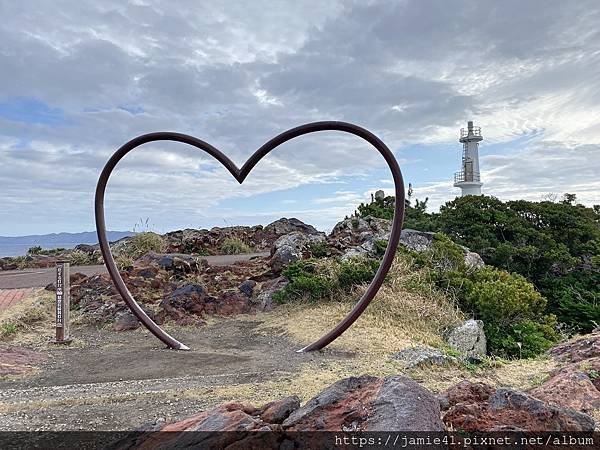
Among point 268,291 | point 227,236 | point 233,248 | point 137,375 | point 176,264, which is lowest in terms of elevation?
point 137,375

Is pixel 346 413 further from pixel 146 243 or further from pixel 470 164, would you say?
pixel 470 164

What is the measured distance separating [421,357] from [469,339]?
1.81m

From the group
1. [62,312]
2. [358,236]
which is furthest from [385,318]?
[358,236]

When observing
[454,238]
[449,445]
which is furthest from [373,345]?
[454,238]

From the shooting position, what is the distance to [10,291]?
10031mm

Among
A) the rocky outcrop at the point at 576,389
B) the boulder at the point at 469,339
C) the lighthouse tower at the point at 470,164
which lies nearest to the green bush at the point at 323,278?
the boulder at the point at 469,339

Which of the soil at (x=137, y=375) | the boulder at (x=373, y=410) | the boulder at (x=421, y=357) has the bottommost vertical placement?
the soil at (x=137, y=375)

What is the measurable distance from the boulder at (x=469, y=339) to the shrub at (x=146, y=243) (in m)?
9.85

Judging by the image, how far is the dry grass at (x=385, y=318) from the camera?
6685 millimetres

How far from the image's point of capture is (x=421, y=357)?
556 cm

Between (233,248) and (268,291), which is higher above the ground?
(233,248)

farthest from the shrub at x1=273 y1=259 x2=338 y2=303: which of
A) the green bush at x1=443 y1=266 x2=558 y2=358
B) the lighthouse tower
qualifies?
the lighthouse tower

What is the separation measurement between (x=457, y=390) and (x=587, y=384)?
1275 millimetres

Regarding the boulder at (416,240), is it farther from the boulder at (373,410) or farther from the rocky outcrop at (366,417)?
the boulder at (373,410)
